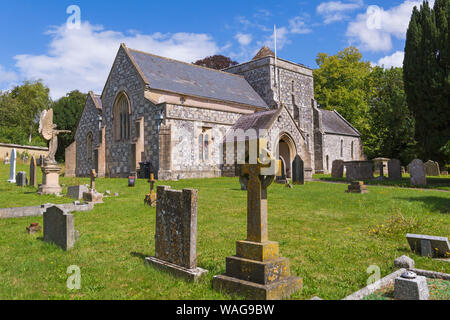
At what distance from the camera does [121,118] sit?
26.1 meters

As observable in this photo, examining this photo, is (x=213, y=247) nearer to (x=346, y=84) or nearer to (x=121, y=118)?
(x=121, y=118)

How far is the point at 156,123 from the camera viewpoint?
2195 centimetres

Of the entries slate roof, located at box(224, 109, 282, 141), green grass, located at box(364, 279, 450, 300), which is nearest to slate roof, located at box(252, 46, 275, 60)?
slate roof, located at box(224, 109, 282, 141)

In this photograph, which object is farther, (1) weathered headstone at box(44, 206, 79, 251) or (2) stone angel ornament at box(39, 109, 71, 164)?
(2) stone angel ornament at box(39, 109, 71, 164)

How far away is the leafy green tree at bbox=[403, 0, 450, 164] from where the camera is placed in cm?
1922

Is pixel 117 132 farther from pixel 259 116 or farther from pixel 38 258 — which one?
pixel 38 258

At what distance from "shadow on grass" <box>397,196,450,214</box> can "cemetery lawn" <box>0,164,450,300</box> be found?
0.09 ft

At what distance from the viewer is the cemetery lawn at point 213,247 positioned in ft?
13.9

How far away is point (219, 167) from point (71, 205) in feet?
46.6

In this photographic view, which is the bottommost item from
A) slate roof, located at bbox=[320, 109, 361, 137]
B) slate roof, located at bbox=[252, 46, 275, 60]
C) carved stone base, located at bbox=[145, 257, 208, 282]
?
carved stone base, located at bbox=[145, 257, 208, 282]

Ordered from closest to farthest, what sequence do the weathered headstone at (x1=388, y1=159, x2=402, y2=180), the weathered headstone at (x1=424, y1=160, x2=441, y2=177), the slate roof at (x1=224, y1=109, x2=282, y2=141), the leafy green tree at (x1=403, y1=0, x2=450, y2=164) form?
1. the leafy green tree at (x1=403, y1=0, x2=450, y2=164)
2. the slate roof at (x1=224, y1=109, x2=282, y2=141)
3. the weathered headstone at (x1=388, y1=159, x2=402, y2=180)
4. the weathered headstone at (x1=424, y1=160, x2=441, y2=177)

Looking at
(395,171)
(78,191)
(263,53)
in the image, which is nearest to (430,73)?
(395,171)

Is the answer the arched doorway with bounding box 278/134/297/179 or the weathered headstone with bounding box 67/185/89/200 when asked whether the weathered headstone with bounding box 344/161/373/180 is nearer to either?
the arched doorway with bounding box 278/134/297/179
